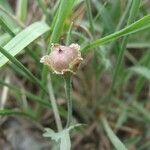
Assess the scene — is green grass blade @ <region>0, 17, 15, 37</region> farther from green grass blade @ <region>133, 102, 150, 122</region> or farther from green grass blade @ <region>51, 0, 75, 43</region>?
green grass blade @ <region>133, 102, 150, 122</region>

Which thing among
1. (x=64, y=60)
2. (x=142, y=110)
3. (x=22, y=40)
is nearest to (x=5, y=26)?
(x=22, y=40)

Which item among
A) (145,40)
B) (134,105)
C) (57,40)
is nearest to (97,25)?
(145,40)

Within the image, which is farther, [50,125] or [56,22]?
[50,125]

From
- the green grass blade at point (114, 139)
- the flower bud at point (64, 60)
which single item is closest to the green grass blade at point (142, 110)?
the green grass blade at point (114, 139)

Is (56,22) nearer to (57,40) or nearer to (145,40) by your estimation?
(57,40)

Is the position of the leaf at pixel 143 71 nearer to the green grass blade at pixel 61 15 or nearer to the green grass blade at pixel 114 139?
the green grass blade at pixel 114 139
